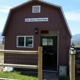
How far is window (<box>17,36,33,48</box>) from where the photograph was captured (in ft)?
36.2

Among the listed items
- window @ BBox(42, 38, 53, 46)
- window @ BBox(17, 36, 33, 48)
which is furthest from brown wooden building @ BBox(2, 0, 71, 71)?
window @ BBox(42, 38, 53, 46)

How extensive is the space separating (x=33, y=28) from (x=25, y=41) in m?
0.98

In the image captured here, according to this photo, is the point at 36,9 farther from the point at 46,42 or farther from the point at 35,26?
the point at 46,42

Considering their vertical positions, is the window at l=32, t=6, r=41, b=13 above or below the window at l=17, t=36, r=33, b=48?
above

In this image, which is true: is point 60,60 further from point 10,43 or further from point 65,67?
point 10,43

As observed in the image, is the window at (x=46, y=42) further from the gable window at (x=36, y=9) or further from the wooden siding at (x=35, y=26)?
the gable window at (x=36, y=9)

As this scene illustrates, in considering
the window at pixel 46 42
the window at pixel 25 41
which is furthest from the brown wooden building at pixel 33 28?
the window at pixel 46 42

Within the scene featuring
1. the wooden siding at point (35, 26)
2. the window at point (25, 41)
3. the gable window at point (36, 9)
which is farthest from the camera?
the window at point (25, 41)

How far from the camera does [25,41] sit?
1114 cm

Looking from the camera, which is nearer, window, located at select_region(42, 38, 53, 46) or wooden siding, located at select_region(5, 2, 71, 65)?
wooden siding, located at select_region(5, 2, 71, 65)

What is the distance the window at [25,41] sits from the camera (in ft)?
36.2

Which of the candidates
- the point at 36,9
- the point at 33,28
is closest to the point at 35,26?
the point at 33,28

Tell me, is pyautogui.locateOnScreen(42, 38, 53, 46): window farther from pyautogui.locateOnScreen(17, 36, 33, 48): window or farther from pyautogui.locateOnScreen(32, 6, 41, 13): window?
pyautogui.locateOnScreen(32, 6, 41, 13): window

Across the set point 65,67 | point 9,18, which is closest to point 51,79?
point 65,67
